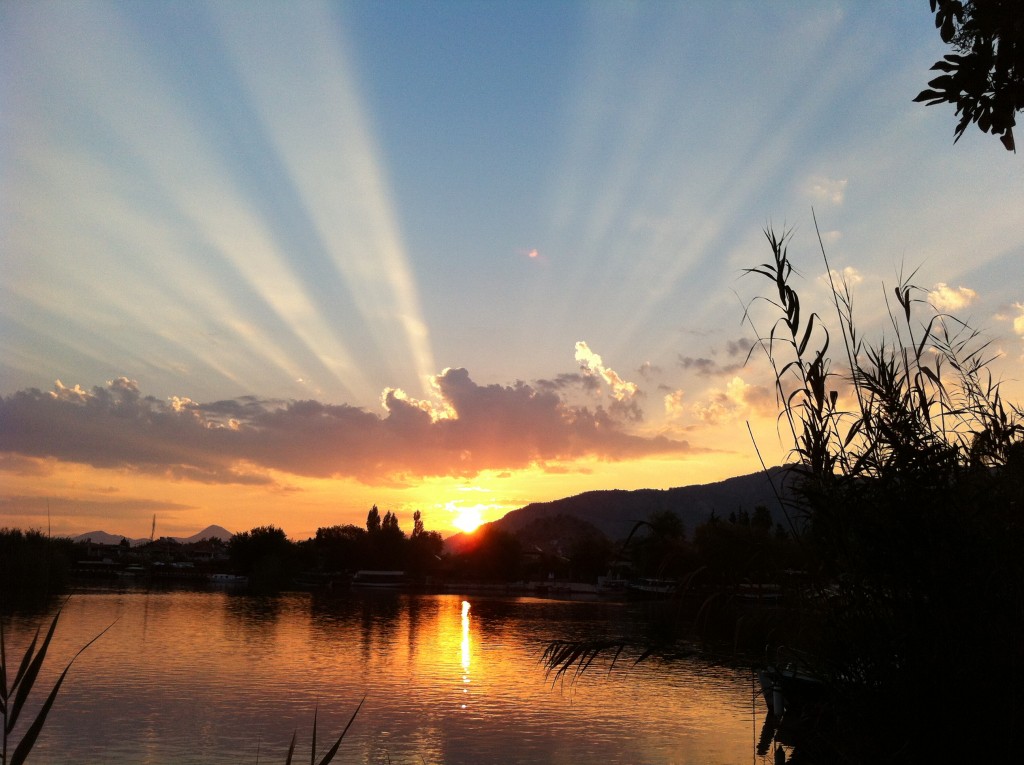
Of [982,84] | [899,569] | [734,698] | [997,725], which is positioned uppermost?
[982,84]

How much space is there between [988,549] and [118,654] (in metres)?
52.4

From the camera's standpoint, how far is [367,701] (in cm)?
3588

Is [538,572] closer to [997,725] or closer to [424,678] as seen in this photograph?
[424,678]

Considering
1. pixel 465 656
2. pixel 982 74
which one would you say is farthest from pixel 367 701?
pixel 982 74

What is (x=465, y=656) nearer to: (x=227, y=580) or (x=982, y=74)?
(x=982, y=74)

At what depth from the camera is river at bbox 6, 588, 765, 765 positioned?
89.6 feet

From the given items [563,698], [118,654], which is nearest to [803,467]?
[563,698]

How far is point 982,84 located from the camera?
6.55 metres

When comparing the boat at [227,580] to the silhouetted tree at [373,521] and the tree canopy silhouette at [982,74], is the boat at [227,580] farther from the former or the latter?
the tree canopy silhouette at [982,74]

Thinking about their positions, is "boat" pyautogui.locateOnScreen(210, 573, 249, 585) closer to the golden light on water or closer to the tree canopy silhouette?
the golden light on water

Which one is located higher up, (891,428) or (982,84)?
(982,84)

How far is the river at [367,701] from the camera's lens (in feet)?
89.6

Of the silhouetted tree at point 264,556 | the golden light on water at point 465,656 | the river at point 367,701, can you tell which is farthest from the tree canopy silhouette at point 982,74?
the silhouetted tree at point 264,556

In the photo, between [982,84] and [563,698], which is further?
[563,698]
